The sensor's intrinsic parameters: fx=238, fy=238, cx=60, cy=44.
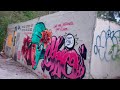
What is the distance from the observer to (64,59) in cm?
862

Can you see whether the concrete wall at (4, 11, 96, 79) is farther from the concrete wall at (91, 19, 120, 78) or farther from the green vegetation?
the green vegetation

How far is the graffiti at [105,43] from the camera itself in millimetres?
7866

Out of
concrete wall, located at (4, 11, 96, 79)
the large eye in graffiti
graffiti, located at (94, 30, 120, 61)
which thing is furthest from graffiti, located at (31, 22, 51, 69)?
graffiti, located at (94, 30, 120, 61)

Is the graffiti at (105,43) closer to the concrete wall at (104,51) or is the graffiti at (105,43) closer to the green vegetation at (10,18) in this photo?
the concrete wall at (104,51)

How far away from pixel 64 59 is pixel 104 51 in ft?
4.80

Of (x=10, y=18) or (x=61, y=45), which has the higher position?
(x=10, y=18)

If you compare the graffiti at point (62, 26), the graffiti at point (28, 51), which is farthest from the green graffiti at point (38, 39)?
the graffiti at point (62, 26)

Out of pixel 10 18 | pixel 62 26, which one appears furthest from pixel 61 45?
pixel 10 18

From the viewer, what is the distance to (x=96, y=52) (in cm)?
775

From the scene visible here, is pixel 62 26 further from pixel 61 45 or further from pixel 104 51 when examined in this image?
pixel 104 51

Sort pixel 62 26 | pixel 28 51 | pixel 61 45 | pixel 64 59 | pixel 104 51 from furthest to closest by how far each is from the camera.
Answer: pixel 28 51 → pixel 62 26 → pixel 61 45 → pixel 64 59 → pixel 104 51

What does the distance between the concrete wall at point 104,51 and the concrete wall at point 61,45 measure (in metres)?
0.29

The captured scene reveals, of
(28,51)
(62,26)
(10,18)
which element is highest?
(10,18)
